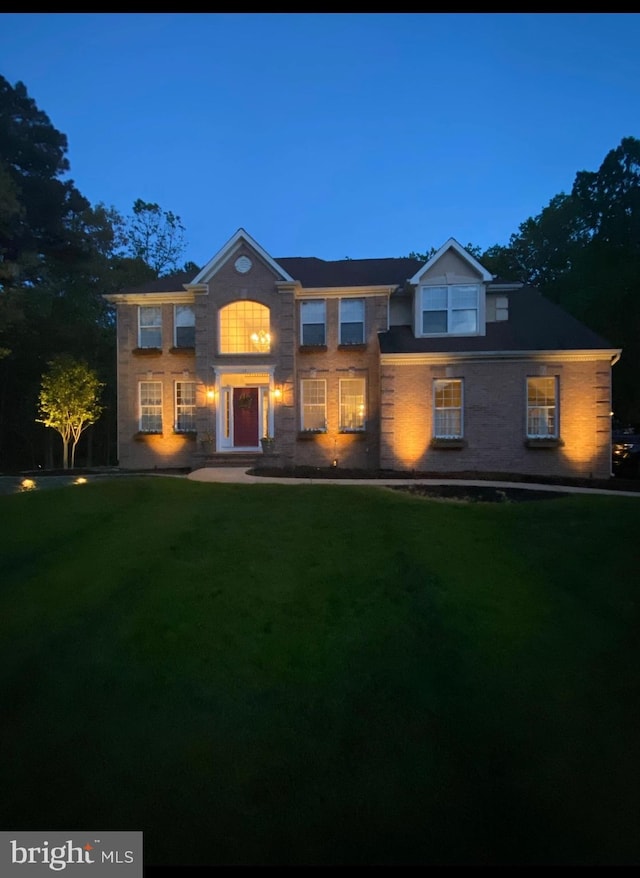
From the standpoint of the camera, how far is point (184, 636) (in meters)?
5.20

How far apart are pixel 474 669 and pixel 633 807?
1466 millimetres

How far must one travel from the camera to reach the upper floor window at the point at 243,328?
64.1 feet

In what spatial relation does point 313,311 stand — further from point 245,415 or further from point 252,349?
point 245,415

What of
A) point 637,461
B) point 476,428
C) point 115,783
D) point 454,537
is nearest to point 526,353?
point 476,428

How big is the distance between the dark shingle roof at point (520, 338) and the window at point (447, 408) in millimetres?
1203

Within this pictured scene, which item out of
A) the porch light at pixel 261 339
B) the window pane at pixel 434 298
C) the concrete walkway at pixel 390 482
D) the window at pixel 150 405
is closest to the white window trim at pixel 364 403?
the porch light at pixel 261 339

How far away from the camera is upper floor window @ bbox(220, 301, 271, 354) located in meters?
19.5

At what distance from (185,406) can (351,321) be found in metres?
7.10

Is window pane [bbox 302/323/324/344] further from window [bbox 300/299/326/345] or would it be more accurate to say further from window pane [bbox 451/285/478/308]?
window pane [bbox 451/285/478/308]

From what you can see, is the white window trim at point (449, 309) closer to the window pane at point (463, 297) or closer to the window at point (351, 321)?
the window pane at point (463, 297)

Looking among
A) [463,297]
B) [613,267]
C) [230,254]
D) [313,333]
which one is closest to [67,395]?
[230,254]

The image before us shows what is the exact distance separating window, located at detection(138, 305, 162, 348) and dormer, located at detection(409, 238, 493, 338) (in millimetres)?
9778

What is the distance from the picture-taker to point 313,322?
20.0 m

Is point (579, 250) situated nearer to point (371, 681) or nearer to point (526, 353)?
point (526, 353)
